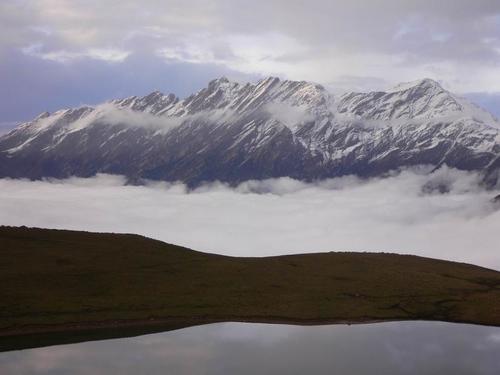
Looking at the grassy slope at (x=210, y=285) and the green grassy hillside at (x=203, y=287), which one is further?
the grassy slope at (x=210, y=285)

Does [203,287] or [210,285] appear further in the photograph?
[210,285]

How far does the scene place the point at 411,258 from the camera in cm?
15400

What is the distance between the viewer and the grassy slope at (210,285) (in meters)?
102

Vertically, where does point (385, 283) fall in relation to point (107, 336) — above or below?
above


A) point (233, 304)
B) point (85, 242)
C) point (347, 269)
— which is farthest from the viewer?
point (85, 242)

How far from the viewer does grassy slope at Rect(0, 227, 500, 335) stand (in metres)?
102

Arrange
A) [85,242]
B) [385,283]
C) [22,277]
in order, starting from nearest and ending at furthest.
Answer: [22,277], [385,283], [85,242]

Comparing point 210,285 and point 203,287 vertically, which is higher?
point 210,285

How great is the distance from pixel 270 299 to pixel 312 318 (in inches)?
430

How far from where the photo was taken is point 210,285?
118 m

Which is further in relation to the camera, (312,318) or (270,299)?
(270,299)

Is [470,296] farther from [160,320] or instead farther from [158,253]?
[158,253]

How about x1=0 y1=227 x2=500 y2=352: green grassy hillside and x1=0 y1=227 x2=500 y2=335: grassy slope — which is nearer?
x1=0 y1=227 x2=500 y2=352: green grassy hillside

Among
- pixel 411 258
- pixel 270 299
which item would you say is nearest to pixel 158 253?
pixel 270 299
